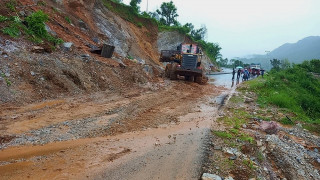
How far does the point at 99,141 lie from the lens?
18.6 ft

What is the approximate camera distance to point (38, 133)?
5699 mm

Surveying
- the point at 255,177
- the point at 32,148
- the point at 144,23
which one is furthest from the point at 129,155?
the point at 144,23

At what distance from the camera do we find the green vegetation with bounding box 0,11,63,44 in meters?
10.8

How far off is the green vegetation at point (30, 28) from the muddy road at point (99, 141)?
4720 millimetres

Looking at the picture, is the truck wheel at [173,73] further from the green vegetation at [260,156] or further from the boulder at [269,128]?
the green vegetation at [260,156]

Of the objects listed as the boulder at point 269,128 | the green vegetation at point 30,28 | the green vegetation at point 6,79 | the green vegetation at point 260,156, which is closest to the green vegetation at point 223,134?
the green vegetation at point 260,156

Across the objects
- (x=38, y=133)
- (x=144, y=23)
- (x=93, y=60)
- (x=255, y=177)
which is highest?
(x=144, y=23)

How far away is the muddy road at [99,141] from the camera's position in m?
4.41

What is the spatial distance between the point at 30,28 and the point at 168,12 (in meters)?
46.3

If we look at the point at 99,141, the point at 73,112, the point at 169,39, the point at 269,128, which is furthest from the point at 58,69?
the point at 169,39

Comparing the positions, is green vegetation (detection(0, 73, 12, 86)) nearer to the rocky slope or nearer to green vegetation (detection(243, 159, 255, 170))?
the rocky slope

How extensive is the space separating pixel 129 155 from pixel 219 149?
2251mm

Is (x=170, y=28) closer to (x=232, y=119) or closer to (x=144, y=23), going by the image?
(x=144, y=23)

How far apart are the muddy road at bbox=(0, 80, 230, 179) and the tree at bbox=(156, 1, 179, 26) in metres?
48.7
